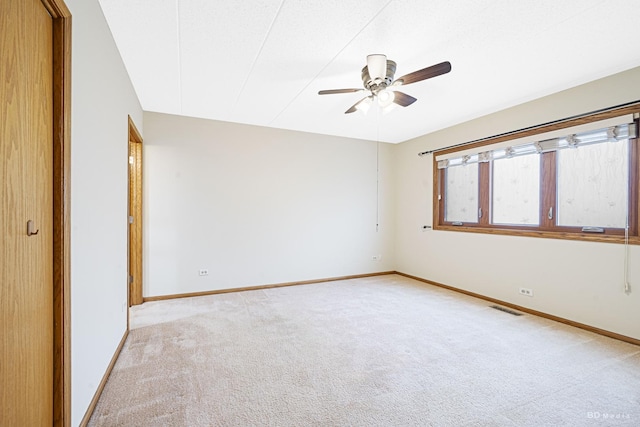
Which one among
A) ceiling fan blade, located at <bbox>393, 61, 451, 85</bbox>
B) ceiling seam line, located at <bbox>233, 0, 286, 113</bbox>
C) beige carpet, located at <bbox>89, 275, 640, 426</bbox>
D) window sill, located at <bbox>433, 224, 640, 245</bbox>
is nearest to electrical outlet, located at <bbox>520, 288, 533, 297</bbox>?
beige carpet, located at <bbox>89, 275, 640, 426</bbox>

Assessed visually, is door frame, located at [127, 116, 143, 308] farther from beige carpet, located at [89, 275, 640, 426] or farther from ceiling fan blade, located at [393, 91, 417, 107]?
ceiling fan blade, located at [393, 91, 417, 107]

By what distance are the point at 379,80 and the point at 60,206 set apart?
218 centimetres

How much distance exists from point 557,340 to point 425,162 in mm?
2980

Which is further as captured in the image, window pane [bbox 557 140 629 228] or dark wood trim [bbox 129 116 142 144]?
dark wood trim [bbox 129 116 142 144]

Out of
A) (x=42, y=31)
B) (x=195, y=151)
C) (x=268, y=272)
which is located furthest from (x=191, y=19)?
(x=268, y=272)

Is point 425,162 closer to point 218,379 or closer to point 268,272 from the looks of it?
point 268,272

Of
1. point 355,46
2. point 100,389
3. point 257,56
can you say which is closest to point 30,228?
point 100,389

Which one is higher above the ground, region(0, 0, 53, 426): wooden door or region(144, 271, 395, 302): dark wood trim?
region(0, 0, 53, 426): wooden door

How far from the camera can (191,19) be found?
6.40ft

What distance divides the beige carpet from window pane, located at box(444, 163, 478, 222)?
4.71 feet

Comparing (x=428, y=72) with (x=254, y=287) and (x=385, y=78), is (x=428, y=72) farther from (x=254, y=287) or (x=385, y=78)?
(x=254, y=287)

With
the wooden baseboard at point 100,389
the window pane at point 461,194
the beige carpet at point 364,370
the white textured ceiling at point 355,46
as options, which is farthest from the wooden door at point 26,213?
the window pane at point 461,194

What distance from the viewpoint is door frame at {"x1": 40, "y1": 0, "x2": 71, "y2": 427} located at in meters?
1.26

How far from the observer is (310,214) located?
476 centimetres
